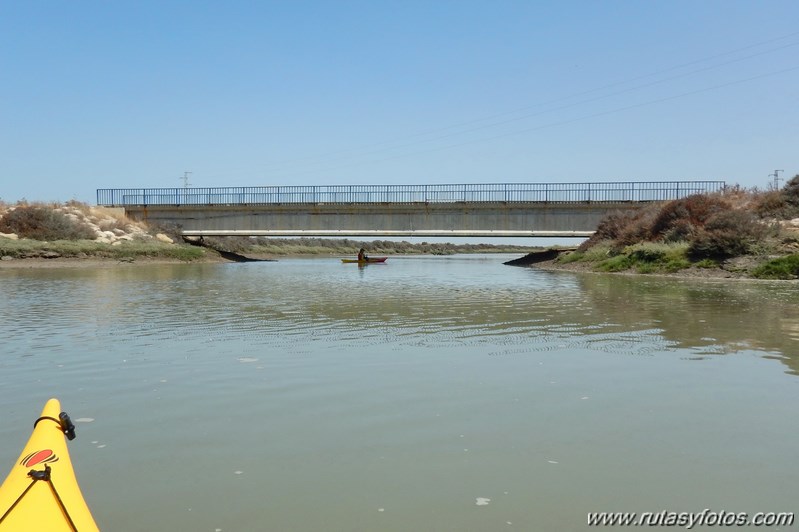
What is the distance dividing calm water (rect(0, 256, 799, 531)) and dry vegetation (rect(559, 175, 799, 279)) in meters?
19.9

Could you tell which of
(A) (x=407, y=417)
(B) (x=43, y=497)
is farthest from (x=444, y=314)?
(B) (x=43, y=497)

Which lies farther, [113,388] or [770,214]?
[770,214]

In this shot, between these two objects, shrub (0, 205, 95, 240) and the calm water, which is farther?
shrub (0, 205, 95, 240)

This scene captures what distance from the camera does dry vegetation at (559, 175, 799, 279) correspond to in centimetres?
3397

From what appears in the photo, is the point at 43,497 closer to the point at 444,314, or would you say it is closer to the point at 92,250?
the point at 444,314

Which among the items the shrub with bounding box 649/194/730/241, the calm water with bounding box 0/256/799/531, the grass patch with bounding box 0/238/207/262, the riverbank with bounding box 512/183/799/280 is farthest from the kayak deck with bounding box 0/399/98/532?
the grass patch with bounding box 0/238/207/262

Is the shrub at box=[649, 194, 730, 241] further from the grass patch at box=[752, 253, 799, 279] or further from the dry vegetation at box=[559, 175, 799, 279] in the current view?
the grass patch at box=[752, 253, 799, 279]

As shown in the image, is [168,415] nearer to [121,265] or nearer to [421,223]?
[121,265]

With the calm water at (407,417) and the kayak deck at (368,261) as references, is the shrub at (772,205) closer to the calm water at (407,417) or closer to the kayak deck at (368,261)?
the kayak deck at (368,261)

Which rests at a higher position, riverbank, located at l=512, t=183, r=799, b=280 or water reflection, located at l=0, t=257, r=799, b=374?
riverbank, located at l=512, t=183, r=799, b=280

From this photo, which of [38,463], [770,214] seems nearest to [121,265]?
[770,214]

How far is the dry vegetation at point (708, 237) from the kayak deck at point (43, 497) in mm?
32119

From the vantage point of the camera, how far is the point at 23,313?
1720 cm

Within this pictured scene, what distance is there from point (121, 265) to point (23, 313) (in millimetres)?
31342
